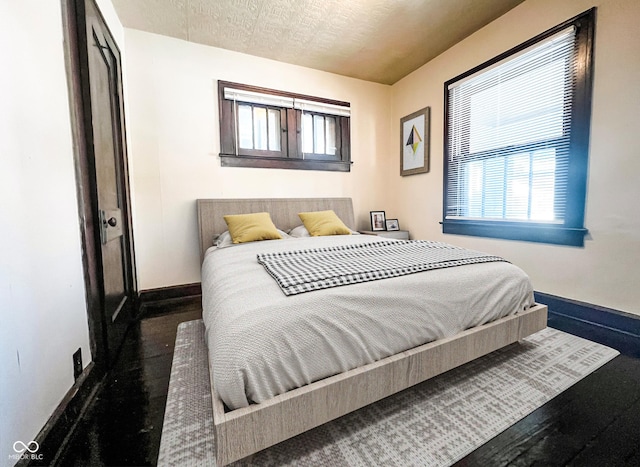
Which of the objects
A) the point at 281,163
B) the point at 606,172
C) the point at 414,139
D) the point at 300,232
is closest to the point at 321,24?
the point at 281,163

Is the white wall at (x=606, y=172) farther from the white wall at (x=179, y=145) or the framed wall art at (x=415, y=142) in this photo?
the white wall at (x=179, y=145)

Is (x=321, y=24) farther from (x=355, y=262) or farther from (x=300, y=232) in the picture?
(x=355, y=262)

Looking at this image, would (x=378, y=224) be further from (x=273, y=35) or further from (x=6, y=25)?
(x=6, y=25)

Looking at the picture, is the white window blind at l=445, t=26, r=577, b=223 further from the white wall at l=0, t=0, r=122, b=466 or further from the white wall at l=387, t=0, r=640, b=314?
the white wall at l=0, t=0, r=122, b=466

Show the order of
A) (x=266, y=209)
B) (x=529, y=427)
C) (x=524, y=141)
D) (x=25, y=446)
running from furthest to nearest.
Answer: (x=266, y=209), (x=524, y=141), (x=529, y=427), (x=25, y=446)

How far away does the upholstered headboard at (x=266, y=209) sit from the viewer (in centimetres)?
277

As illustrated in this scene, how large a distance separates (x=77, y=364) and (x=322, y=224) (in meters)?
2.15

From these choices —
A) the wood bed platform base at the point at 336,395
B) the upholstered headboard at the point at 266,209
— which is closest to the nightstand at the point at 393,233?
the upholstered headboard at the point at 266,209

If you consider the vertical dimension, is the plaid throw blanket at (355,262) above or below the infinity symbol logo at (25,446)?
above

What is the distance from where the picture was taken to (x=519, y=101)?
2.37 m

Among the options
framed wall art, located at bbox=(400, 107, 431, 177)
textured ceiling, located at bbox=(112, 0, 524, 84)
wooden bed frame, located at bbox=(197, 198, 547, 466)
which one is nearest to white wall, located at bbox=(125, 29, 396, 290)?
textured ceiling, located at bbox=(112, 0, 524, 84)

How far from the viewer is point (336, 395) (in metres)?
0.98

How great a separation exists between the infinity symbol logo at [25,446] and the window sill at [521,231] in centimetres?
319

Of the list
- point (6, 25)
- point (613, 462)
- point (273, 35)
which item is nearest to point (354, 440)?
point (613, 462)
